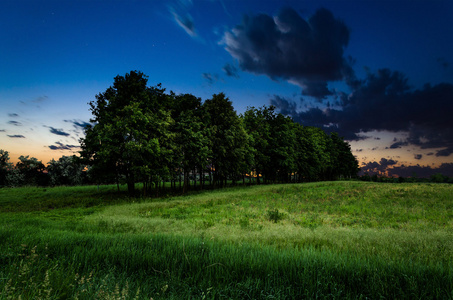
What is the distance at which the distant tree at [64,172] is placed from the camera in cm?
6969

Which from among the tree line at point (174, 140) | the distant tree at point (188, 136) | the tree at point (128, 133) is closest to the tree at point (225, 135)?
the tree line at point (174, 140)

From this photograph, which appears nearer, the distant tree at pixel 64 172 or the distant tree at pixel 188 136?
the distant tree at pixel 188 136

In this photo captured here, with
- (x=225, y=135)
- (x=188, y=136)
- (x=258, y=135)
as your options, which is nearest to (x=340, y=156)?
(x=258, y=135)

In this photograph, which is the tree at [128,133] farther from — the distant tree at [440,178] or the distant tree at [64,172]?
the distant tree at [440,178]

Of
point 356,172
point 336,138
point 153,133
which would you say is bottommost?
point 356,172

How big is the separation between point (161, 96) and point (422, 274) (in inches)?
1256

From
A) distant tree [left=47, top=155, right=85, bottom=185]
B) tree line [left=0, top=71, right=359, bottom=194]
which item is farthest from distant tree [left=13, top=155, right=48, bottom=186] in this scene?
tree line [left=0, top=71, right=359, bottom=194]

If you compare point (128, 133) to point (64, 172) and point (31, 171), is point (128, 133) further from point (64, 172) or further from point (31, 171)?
point (31, 171)

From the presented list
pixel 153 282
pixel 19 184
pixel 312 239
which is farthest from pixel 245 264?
pixel 19 184

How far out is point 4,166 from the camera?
6612 centimetres

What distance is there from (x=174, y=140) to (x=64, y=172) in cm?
6492

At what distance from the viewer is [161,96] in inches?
1197

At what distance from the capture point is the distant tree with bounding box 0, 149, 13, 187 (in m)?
65.4

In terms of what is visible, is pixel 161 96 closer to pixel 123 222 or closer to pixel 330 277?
pixel 123 222
